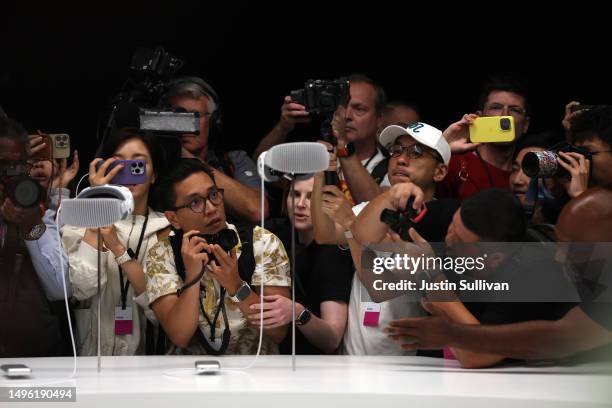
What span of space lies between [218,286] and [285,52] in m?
1.45

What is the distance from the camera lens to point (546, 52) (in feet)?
15.9

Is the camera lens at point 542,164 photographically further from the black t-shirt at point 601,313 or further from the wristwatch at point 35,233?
the wristwatch at point 35,233

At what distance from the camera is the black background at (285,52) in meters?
4.79

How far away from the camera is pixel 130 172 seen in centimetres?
399

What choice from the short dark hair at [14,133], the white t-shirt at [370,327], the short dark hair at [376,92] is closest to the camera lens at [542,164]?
the white t-shirt at [370,327]

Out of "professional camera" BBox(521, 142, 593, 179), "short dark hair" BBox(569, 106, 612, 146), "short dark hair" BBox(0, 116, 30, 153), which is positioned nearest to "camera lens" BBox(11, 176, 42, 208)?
"short dark hair" BBox(0, 116, 30, 153)

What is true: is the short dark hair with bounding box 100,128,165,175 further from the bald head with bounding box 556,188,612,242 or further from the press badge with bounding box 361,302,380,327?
the bald head with bounding box 556,188,612,242

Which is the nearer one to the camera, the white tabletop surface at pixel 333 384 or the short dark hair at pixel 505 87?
the white tabletop surface at pixel 333 384

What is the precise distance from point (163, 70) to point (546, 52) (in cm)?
158

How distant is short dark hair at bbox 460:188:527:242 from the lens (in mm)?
3586

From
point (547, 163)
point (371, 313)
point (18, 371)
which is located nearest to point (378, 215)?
point (371, 313)

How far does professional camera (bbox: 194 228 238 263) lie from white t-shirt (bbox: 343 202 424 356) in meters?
0.43

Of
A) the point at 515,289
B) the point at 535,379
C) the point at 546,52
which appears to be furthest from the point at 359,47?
the point at 535,379

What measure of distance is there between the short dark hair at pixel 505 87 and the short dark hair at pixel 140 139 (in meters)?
1.18
